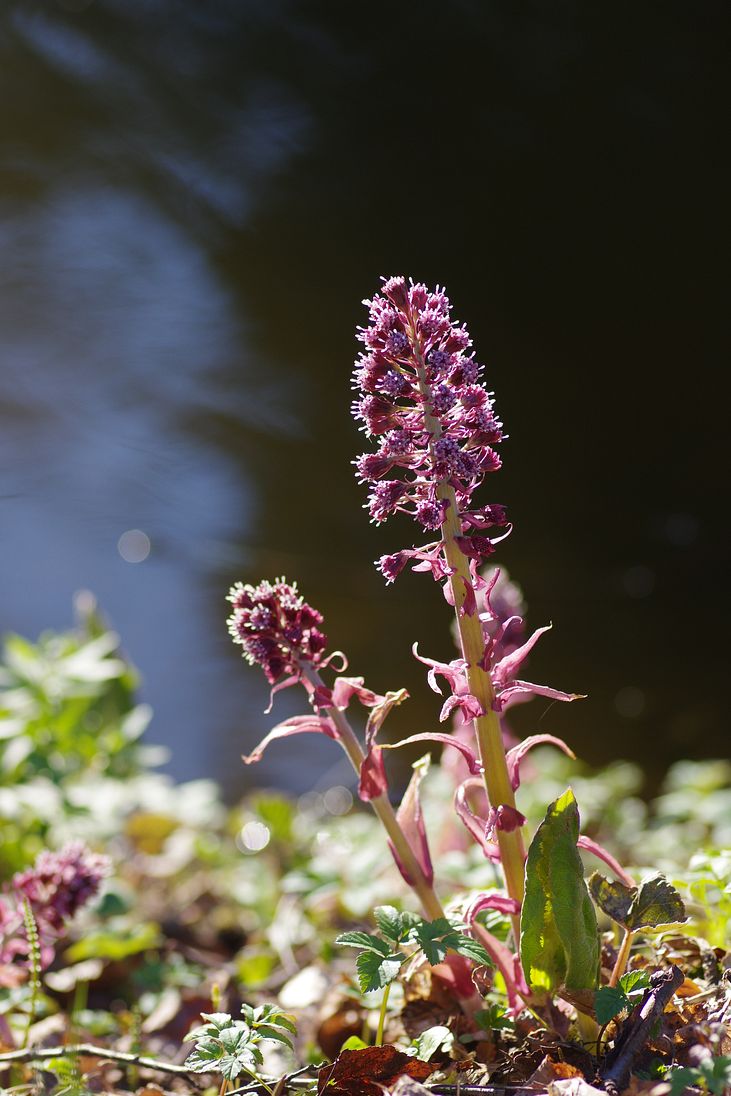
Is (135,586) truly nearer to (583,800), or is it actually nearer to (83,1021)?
(583,800)

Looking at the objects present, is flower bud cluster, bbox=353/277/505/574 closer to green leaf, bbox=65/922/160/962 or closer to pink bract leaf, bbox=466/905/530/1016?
pink bract leaf, bbox=466/905/530/1016

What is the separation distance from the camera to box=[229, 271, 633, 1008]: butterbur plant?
1046 mm

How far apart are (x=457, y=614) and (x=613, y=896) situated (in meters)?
0.36

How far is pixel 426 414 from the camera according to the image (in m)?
1.06

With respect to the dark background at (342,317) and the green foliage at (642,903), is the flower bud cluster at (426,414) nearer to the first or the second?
the green foliage at (642,903)

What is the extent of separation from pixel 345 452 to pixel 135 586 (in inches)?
53.6

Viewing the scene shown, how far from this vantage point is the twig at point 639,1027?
103cm

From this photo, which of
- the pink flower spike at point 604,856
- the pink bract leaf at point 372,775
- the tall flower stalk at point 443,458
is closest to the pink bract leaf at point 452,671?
the tall flower stalk at point 443,458

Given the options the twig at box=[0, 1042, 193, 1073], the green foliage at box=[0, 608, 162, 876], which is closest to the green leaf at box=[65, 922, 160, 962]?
the green foliage at box=[0, 608, 162, 876]

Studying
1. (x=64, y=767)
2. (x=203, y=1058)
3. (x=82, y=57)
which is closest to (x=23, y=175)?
(x=82, y=57)

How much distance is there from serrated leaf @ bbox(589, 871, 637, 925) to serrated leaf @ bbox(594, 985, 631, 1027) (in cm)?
9

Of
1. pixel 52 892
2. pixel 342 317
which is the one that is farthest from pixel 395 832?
pixel 342 317

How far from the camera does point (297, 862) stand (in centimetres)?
244

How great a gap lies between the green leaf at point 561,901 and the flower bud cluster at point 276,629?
32cm
